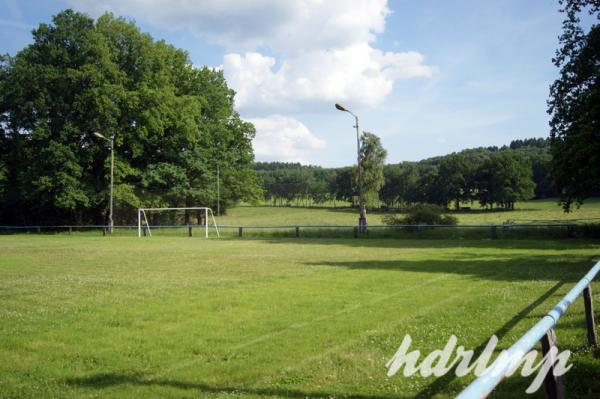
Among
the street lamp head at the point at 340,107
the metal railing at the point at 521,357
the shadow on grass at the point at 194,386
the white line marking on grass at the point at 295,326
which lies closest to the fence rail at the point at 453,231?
the street lamp head at the point at 340,107

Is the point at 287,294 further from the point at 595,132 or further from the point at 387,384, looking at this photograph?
the point at 595,132

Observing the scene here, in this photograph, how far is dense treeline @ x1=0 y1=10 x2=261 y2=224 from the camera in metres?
40.4

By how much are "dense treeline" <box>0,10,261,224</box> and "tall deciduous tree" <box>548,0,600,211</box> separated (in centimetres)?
3089

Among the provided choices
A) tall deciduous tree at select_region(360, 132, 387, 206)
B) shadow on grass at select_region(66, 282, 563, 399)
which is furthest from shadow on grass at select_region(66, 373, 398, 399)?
tall deciduous tree at select_region(360, 132, 387, 206)

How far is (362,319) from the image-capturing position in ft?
25.5

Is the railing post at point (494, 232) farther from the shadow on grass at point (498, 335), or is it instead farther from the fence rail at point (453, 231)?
the shadow on grass at point (498, 335)

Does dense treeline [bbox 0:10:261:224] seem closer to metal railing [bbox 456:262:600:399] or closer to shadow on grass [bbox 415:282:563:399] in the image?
shadow on grass [bbox 415:282:563:399]

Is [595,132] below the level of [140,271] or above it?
above

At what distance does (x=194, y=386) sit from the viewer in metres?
5.05

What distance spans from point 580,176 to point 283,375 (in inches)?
865

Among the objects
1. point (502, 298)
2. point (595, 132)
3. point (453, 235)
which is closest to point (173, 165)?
point (453, 235)

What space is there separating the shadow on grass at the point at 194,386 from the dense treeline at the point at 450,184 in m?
68.6

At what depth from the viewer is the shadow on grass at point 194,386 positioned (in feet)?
15.4

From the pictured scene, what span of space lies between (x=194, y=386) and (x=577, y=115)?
24.2 metres
